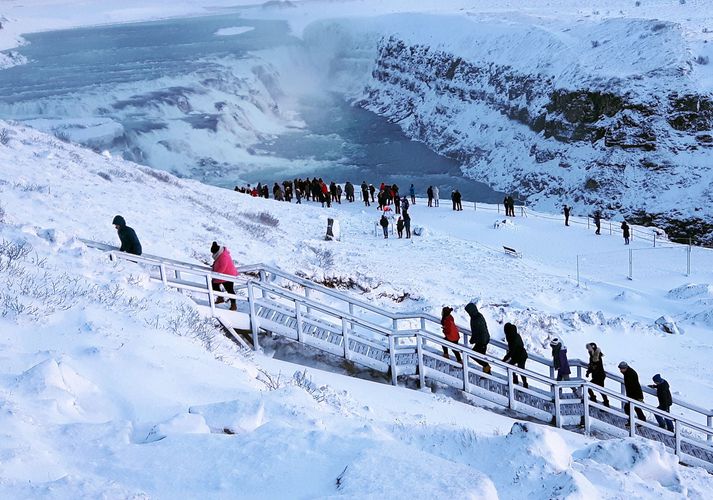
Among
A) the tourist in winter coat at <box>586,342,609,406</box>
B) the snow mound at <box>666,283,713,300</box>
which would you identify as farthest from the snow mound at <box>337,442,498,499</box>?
the snow mound at <box>666,283,713,300</box>

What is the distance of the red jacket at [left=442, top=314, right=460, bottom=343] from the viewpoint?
1159 centimetres

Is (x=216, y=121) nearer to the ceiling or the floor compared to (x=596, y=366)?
nearer to the ceiling

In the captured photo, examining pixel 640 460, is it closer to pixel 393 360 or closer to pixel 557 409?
pixel 557 409

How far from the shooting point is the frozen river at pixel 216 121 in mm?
51031

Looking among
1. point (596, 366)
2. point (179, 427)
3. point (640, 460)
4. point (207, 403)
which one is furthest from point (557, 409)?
point (179, 427)

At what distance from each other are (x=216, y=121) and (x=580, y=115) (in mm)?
27938

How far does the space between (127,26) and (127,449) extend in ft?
495

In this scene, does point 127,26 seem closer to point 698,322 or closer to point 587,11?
point 587,11

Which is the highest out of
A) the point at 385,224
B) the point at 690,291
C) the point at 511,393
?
the point at 511,393

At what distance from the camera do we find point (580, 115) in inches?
1880

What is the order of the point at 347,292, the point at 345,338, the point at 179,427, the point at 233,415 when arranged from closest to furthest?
the point at 179,427 < the point at 233,415 < the point at 345,338 < the point at 347,292

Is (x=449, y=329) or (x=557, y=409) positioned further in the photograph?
(x=449, y=329)

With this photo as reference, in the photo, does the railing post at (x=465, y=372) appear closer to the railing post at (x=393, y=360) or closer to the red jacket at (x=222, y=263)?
the railing post at (x=393, y=360)

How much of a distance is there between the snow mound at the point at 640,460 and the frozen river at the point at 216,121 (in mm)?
40617
